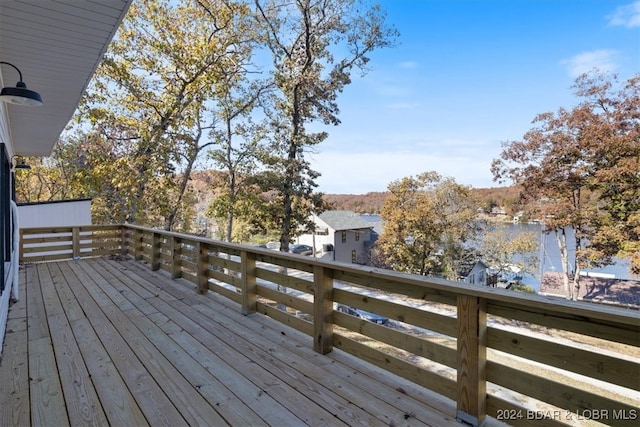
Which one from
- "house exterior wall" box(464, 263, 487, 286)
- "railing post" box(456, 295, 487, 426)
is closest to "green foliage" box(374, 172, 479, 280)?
"house exterior wall" box(464, 263, 487, 286)

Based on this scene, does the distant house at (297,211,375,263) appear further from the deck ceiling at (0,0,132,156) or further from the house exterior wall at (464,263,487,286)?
the deck ceiling at (0,0,132,156)

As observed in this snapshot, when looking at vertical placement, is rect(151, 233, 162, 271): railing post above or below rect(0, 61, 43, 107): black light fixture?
below

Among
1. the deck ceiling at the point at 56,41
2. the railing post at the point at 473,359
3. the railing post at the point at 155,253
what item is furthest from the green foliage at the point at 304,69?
the railing post at the point at 473,359

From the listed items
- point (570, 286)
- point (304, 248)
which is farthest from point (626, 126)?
point (304, 248)

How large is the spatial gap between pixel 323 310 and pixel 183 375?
3.53 feet

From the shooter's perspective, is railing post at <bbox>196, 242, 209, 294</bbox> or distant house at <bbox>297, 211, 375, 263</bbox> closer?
railing post at <bbox>196, 242, 209, 294</bbox>

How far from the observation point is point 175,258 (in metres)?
5.10

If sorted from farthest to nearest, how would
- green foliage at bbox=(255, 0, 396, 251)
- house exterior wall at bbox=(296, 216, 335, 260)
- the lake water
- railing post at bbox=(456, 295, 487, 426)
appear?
house exterior wall at bbox=(296, 216, 335, 260) → the lake water → green foliage at bbox=(255, 0, 396, 251) → railing post at bbox=(456, 295, 487, 426)

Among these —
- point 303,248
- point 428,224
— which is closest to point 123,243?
point 428,224

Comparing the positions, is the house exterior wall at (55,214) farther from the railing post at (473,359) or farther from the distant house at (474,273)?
the distant house at (474,273)

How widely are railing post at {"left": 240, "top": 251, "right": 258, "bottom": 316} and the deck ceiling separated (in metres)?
2.23

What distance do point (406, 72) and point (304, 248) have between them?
14.2 meters

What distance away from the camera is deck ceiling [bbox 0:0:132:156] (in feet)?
6.85

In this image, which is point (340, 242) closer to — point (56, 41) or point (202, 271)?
point (202, 271)
